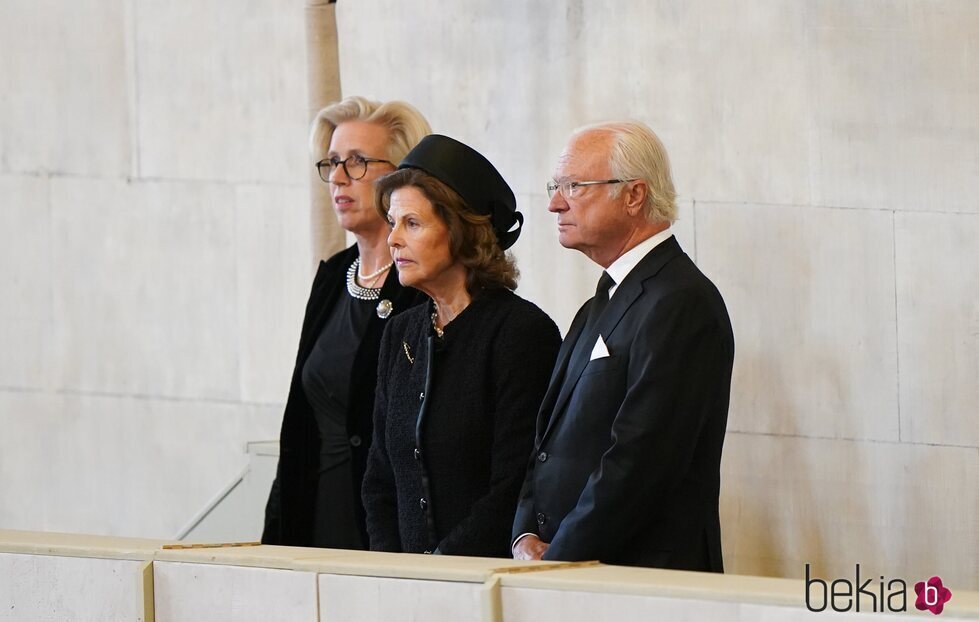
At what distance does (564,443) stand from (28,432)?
446cm

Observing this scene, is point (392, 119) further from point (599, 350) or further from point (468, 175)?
point (599, 350)

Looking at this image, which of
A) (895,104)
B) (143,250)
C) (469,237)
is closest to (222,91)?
(143,250)

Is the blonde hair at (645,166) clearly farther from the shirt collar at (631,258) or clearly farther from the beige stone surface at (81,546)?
the beige stone surface at (81,546)

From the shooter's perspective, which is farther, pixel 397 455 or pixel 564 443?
pixel 397 455

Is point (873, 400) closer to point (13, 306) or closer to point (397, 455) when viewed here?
point (397, 455)

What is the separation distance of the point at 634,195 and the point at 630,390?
0.48m

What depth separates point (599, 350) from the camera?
3.12 meters

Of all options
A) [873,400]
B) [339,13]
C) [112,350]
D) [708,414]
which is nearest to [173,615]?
[708,414]

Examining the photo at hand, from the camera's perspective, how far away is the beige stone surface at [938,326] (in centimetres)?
430

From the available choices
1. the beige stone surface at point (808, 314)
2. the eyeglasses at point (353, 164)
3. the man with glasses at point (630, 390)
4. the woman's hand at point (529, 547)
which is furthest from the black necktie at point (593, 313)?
the beige stone surface at point (808, 314)

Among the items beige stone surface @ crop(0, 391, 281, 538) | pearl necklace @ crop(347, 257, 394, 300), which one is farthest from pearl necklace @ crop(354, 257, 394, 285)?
beige stone surface @ crop(0, 391, 281, 538)

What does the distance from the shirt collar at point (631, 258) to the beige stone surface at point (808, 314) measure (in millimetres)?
1451

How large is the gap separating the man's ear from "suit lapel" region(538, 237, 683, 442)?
102 millimetres

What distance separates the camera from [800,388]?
4.66 meters
